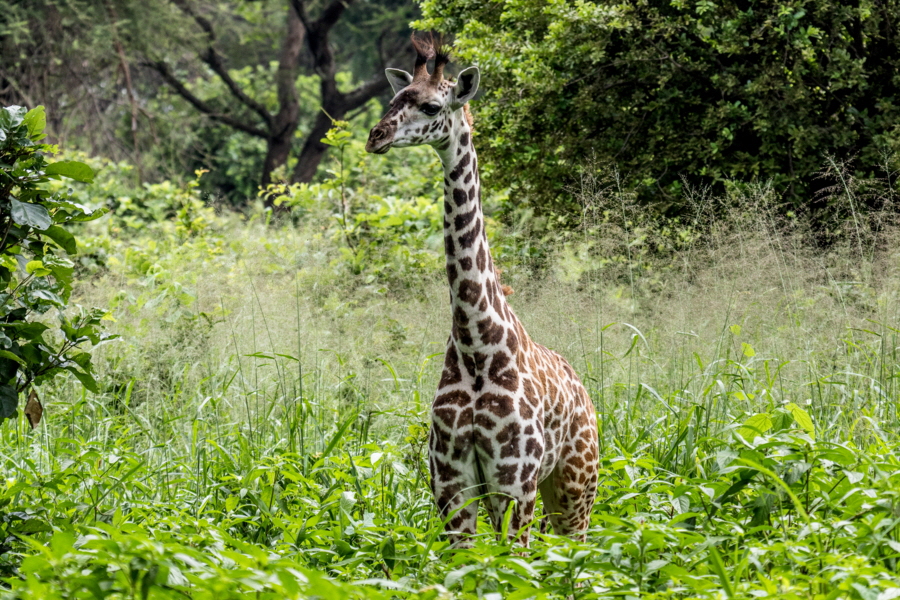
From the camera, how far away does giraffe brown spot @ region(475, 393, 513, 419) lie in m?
3.29

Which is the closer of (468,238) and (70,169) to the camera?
(70,169)

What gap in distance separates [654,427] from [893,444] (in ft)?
4.18

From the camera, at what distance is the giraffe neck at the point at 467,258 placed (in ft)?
11.2

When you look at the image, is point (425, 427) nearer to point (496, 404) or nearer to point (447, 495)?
point (447, 495)

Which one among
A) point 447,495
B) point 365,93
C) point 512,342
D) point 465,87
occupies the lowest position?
point 447,495

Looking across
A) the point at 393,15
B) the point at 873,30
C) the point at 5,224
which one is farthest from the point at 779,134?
the point at 393,15

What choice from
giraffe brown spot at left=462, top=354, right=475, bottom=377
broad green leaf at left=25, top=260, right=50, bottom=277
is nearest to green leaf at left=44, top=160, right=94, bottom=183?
broad green leaf at left=25, top=260, right=50, bottom=277

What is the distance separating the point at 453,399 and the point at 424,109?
1030 millimetres

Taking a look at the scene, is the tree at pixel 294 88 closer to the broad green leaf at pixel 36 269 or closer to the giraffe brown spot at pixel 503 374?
the broad green leaf at pixel 36 269

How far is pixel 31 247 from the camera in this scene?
11.8 feet

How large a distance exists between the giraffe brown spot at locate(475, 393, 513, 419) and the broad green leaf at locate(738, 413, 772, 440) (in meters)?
0.80

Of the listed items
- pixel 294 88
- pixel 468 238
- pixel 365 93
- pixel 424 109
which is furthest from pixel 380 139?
pixel 294 88

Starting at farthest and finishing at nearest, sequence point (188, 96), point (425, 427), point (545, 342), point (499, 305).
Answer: point (188, 96), point (545, 342), point (425, 427), point (499, 305)

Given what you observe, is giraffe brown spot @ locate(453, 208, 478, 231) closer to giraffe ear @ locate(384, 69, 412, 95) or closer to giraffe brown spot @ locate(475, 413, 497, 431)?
giraffe brown spot @ locate(475, 413, 497, 431)
